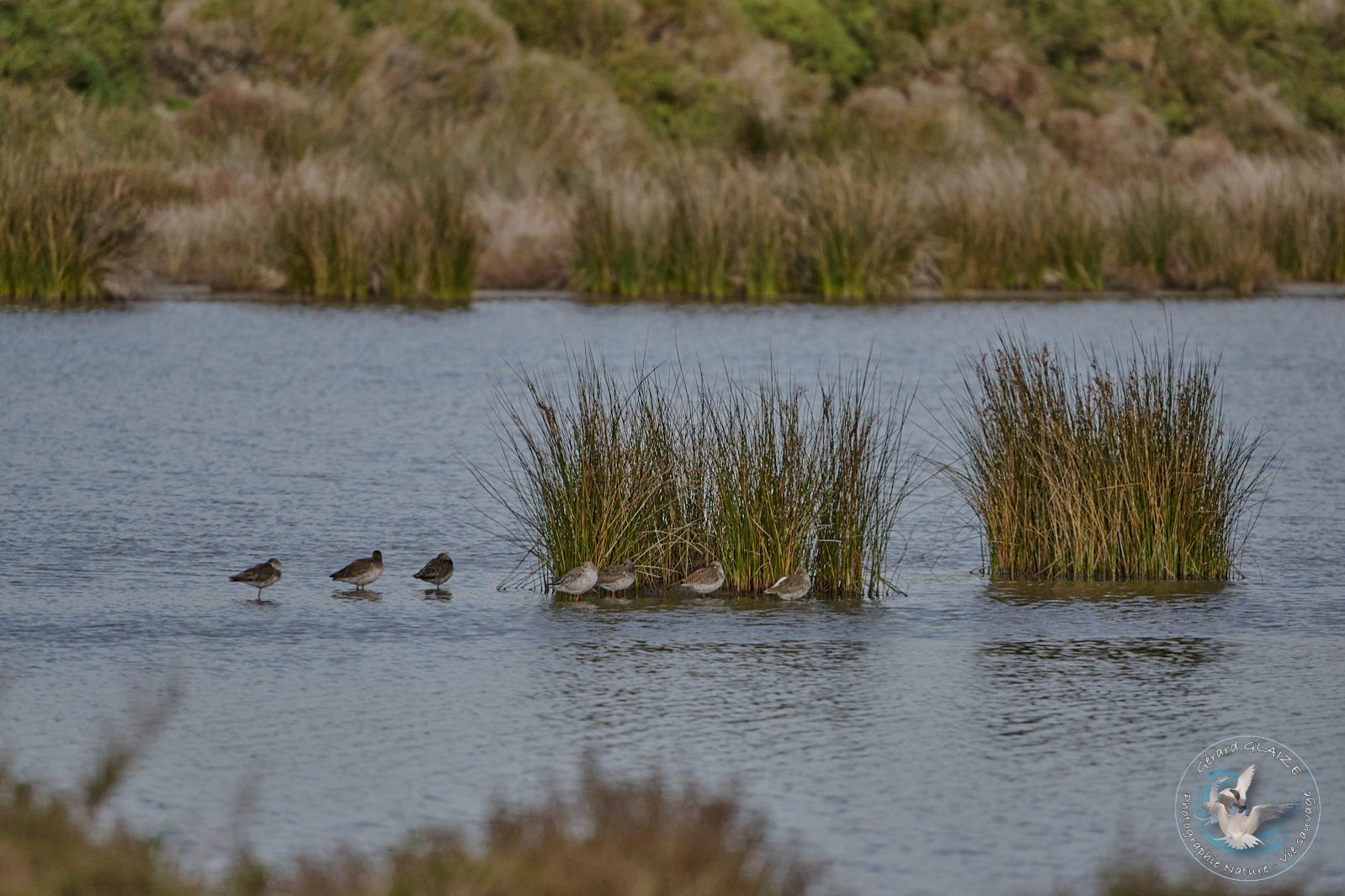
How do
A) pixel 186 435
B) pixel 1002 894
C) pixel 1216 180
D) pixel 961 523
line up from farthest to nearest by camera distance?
pixel 1216 180
pixel 186 435
pixel 961 523
pixel 1002 894

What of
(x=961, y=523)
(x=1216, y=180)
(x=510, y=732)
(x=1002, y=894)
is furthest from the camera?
(x=1216, y=180)

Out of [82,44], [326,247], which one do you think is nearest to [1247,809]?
[326,247]

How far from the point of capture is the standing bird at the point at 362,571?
8625mm

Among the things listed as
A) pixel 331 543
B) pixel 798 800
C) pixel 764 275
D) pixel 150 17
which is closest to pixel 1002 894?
pixel 798 800

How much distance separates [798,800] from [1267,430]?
8.75 m

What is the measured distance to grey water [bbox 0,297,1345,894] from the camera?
5.47 meters

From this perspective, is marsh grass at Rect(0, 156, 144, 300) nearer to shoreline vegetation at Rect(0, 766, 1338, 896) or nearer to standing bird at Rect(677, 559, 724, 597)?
standing bird at Rect(677, 559, 724, 597)

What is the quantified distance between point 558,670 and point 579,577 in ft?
4.20

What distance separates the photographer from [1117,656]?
7547mm

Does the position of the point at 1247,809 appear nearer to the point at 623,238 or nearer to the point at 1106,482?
the point at 1106,482

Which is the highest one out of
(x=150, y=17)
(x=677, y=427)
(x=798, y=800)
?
(x=150, y=17)

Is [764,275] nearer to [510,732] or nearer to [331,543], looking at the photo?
[331,543]

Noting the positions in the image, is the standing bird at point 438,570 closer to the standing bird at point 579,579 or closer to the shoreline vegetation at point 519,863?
the standing bird at point 579,579

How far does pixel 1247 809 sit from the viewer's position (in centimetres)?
557
